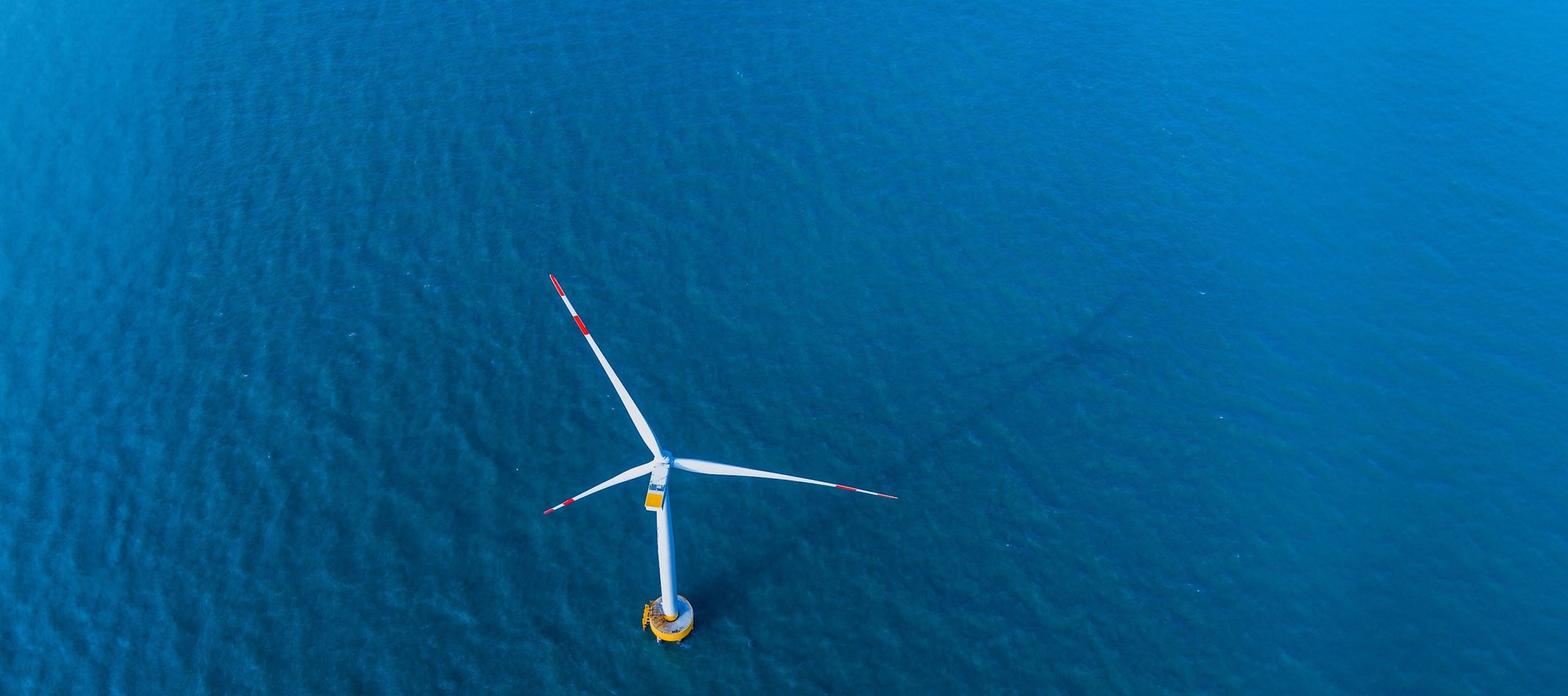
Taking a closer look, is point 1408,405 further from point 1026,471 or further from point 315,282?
point 315,282

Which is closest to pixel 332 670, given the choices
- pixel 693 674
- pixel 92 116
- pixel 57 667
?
pixel 57 667

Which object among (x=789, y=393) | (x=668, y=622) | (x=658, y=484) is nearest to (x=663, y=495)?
(x=658, y=484)

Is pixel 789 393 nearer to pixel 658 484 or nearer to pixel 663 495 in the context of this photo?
pixel 663 495

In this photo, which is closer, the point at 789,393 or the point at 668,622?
the point at 668,622

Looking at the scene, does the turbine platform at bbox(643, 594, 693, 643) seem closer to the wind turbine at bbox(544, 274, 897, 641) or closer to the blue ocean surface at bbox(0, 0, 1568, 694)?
the wind turbine at bbox(544, 274, 897, 641)

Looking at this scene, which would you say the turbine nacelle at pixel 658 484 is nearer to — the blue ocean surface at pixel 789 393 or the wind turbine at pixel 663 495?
the wind turbine at pixel 663 495

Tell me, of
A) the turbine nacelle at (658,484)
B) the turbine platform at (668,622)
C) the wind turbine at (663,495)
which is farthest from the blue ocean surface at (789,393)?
the turbine nacelle at (658,484)
